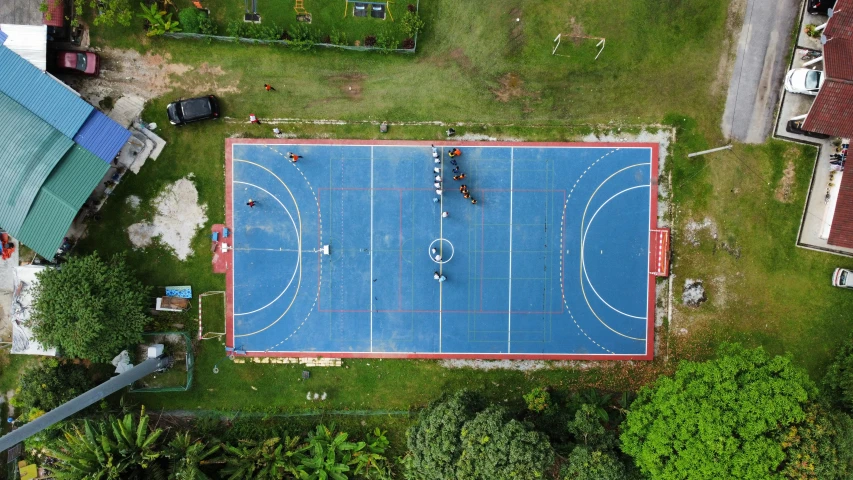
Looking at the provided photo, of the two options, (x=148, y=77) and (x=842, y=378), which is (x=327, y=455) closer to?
(x=148, y=77)

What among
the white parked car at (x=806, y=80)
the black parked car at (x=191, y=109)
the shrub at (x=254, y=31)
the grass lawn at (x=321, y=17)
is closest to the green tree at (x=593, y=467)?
the white parked car at (x=806, y=80)

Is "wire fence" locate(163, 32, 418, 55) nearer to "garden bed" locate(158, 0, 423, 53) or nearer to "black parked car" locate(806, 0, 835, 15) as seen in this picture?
"garden bed" locate(158, 0, 423, 53)

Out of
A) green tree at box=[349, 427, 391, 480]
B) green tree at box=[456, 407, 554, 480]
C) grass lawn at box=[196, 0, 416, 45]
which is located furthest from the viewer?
grass lawn at box=[196, 0, 416, 45]

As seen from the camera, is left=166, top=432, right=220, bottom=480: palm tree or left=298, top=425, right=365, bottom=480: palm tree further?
left=298, top=425, right=365, bottom=480: palm tree

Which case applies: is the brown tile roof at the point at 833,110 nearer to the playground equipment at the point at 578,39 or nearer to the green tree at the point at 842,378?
the playground equipment at the point at 578,39

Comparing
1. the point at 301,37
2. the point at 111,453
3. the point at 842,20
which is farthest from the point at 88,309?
the point at 842,20

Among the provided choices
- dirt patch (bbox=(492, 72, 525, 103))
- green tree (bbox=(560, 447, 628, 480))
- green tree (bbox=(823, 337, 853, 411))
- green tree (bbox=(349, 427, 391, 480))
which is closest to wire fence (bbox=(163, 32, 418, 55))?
dirt patch (bbox=(492, 72, 525, 103))

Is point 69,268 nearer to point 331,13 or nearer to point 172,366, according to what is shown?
point 172,366
